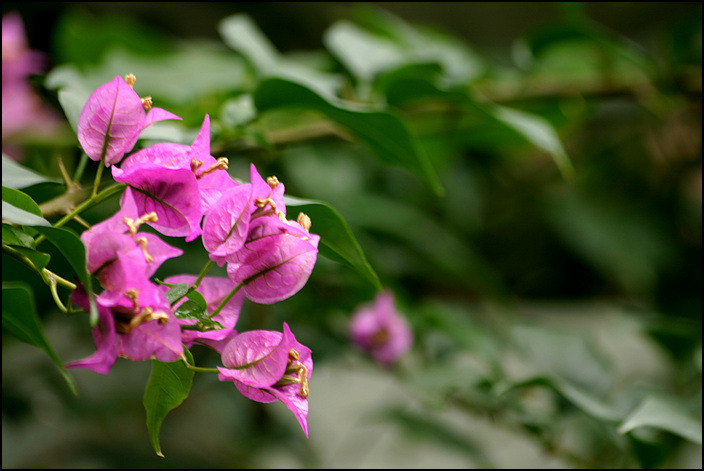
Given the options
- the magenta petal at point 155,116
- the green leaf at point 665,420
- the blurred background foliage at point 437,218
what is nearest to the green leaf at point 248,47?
the blurred background foliage at point 437,218

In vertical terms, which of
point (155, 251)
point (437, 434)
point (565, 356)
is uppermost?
point (155, 251)

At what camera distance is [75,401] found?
0.76 meters

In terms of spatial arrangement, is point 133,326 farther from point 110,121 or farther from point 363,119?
point 363,119

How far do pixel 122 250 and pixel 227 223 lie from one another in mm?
40

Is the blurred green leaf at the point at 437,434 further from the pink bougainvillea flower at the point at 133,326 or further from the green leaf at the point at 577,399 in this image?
the pink bougainvillea flower at the point at 133,326

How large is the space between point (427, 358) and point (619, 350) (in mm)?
729

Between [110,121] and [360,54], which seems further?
[360,54]

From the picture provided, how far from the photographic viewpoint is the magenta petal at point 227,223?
0.71 ft

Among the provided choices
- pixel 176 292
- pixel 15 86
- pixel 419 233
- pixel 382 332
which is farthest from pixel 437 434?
pixel 15 86

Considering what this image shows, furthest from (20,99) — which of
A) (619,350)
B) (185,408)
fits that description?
(619,350)

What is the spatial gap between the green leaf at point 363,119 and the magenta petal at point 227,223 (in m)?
0.15

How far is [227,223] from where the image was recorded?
0.71ft

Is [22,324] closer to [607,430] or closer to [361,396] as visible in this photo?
[607,430]

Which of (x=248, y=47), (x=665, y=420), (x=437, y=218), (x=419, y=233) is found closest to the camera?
(x=665, y=420)
